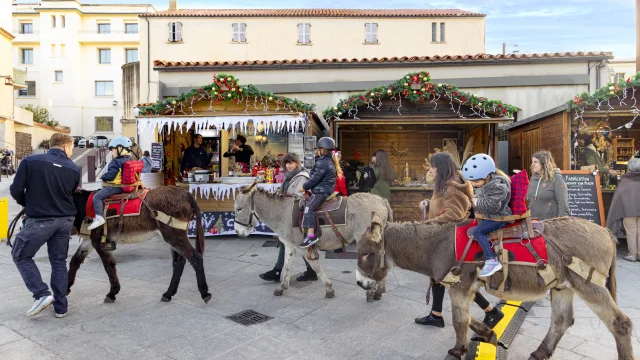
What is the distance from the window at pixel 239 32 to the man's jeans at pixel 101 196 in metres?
19.0

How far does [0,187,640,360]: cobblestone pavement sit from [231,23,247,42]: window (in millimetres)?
18624

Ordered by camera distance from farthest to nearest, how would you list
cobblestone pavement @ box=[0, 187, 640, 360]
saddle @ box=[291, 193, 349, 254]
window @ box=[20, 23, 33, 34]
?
1. window @ box=[20, 23, 33, 34]
2. saddle @ box=[291, 193, 349, 254]
3. cobblestone pavement @ box=[0, 187, 640, 360]

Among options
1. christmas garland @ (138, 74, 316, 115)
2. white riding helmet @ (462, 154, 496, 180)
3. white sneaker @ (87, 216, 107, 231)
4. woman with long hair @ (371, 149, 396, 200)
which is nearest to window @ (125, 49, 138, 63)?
christmas garland @ (138, 74, 316, 115)

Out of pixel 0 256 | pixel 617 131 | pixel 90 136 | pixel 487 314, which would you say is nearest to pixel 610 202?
pixel 617 131

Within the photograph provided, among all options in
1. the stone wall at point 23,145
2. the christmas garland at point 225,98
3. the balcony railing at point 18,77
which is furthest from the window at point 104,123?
the christmas garland at point 225,98

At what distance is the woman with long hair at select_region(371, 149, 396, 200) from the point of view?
9.14 meters

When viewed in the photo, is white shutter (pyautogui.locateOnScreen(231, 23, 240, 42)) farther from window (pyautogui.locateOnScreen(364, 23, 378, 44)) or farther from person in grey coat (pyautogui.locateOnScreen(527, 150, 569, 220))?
person in grey coat (pyautogui.locateOnScreen(527, 150, 569, 220))

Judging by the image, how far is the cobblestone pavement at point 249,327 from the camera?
4.16 meters

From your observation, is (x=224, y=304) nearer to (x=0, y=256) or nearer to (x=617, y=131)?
(x=0, y=256)

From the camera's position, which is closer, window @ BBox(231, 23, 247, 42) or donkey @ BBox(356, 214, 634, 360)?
donkey @ BBox(356, 214, 634, 360)

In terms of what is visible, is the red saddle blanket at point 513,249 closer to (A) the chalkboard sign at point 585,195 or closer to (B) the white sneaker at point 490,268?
(B) the white sneaker at point 490,268

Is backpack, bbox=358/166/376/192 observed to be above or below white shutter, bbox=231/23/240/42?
below

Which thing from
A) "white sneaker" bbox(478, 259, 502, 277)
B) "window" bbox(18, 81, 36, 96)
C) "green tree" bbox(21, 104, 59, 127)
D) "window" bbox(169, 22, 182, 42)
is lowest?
"white sneaker" bbox(478, 259, 502, 277)

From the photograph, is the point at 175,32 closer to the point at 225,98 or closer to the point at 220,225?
the point at 225,98
